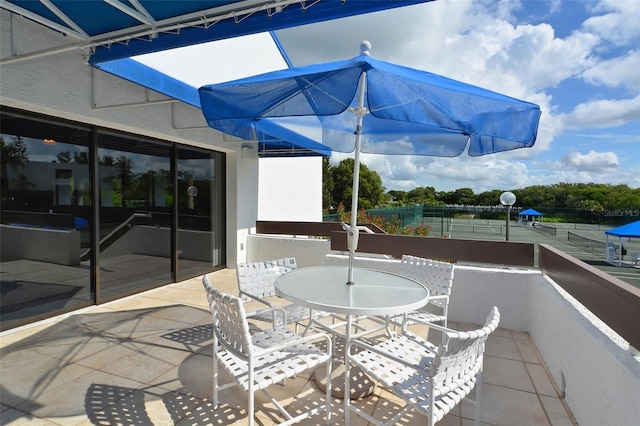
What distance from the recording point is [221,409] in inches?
98.3

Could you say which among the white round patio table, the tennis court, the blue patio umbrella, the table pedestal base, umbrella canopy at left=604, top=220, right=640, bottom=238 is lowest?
the tennis court


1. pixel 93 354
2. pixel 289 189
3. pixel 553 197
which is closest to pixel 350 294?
pixel 93 354

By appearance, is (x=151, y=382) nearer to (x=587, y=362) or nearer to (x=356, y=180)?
(x=356, y=180)

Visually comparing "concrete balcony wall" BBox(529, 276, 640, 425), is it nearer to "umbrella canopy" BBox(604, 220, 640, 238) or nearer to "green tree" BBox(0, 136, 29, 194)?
"green tree" BBox(0, 136, 29, 194)

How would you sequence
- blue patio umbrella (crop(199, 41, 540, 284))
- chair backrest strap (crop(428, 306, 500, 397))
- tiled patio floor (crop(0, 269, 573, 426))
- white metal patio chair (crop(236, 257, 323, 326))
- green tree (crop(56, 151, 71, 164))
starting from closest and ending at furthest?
chair backrest strap (crop(428, 306, 500, 397)) < blue patio umbrella (crop(199, 41, 540, 284)) < tiled patio floor (crop(0, 269, 573, 426)) < white metal patio chair (crop(236, 257, 323, 326)) < green tree (crop(56, 151, 71, 164))

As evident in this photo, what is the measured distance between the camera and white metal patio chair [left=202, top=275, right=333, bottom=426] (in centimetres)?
201

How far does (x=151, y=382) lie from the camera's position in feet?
9.33

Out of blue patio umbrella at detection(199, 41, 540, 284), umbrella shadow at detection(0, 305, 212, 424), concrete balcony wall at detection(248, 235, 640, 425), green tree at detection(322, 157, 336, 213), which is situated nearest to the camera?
concrete balcony wall at detection(248, 235, 640, 425)

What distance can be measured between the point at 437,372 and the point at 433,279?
73.6 inches

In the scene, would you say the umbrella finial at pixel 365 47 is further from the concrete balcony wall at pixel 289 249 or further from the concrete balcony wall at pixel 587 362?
the concrete balcony wall at pixel 289 249

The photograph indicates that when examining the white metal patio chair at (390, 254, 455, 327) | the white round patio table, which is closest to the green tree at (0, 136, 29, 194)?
the white round patio table

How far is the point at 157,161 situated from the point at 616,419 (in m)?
6.41

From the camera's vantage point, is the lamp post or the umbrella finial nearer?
the umbrella finial

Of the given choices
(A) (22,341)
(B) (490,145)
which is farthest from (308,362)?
(A) (22,341)
